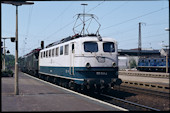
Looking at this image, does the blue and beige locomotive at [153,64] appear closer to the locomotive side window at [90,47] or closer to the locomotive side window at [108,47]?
the locomotive side window at [108,47]

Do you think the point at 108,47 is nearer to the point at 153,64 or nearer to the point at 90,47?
the point at 90,47

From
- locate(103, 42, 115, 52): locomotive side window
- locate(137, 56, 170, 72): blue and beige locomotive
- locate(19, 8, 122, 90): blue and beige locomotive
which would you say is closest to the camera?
locate(19, 8, 122, 90): blue and beige locomotive

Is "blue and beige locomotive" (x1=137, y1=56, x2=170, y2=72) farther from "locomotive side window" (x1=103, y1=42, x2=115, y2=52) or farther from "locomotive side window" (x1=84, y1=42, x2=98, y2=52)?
"locomotive side window" (x1=84, y1=42, x2=98, y2=52)

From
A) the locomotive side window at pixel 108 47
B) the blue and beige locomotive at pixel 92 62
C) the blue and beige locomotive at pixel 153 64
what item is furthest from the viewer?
the blue and beige locomotive at pixel 153 64

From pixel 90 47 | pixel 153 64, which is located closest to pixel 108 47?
pixel 90 47

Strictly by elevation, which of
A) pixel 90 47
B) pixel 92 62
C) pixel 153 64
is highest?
pixel 90 47

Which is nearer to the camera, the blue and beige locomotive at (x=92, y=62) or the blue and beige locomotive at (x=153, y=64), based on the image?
the blue and beige locomotive at (x=92, y=62)

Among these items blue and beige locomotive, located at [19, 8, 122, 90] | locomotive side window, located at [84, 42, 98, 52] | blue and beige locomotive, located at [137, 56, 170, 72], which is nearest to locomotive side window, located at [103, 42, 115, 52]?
blue and beige locomotive, located at [19, 8, 122, 90]

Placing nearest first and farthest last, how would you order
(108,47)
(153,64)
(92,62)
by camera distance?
1. (92,62)
2. (108,47)
3. (153,64)

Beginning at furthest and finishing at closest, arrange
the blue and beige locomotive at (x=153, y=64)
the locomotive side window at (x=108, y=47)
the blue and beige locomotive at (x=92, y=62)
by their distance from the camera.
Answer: the blue and beige locomotive at (x=153, y=64) < the locomotive side window at (x=108, y=47) < the blue and beige locomotive at (x=92, y=62)

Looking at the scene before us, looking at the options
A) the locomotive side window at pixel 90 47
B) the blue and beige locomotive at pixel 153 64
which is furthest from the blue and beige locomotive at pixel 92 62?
the blue and beige locomotive at pixel 153 64

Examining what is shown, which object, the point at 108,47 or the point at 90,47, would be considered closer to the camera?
the point at 90,47

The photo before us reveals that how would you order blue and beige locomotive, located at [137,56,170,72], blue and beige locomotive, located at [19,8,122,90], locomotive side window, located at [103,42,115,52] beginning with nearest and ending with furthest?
blue and beige locomotive, located at [19,8,122,90]
locomotive side window, located at [103,42,115,52]
blue and beige locomotive, located at [137,56,170,72]

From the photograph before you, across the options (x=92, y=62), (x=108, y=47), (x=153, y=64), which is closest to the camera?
(x=92, y=62)
